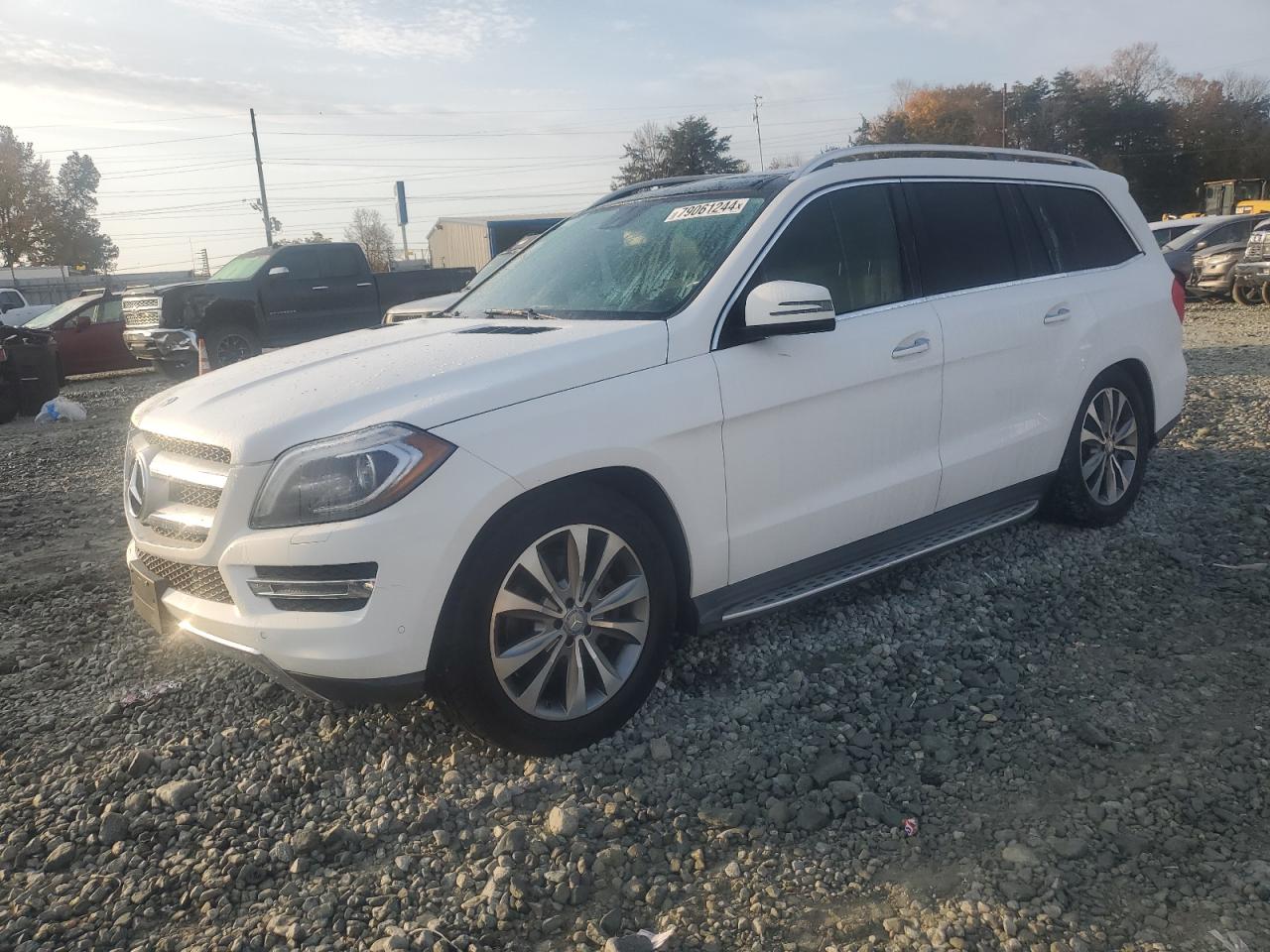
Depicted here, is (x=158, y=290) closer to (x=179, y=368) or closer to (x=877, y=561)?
(x=179, y=368)

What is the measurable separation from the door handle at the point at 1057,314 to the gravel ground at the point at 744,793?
1.15m

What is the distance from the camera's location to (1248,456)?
249 inches

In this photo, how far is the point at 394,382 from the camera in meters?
3.04

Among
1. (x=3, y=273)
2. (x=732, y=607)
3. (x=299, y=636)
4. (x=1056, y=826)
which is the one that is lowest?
(x=1056, y=826)

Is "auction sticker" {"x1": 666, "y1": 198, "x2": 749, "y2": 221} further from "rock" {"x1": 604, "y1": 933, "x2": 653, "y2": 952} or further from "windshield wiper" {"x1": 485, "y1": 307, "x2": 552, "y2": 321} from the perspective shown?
"rock" {"x1": 604, "y1": 933, "x2": 653, "y2": 952}

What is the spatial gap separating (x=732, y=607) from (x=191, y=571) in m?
1.76

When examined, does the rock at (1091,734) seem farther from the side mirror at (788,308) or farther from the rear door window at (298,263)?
the rear door window at (298,263)

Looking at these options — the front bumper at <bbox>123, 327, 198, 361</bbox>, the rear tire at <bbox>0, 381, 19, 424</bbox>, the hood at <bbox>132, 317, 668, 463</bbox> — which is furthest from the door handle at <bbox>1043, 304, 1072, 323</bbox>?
the front bumper at <bbox>123, 327, 198, 361</bbox>

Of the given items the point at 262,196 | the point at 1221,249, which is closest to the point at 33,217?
the point at 262,196

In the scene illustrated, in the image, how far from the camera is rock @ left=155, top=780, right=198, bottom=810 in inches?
120

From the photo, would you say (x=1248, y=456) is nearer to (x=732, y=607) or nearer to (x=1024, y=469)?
(x=1024, y=469)

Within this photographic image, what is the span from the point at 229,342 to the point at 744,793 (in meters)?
13.9

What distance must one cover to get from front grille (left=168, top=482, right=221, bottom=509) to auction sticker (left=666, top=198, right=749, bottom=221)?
6.82ft

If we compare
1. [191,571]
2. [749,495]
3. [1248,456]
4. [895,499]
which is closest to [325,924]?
[191,571]
